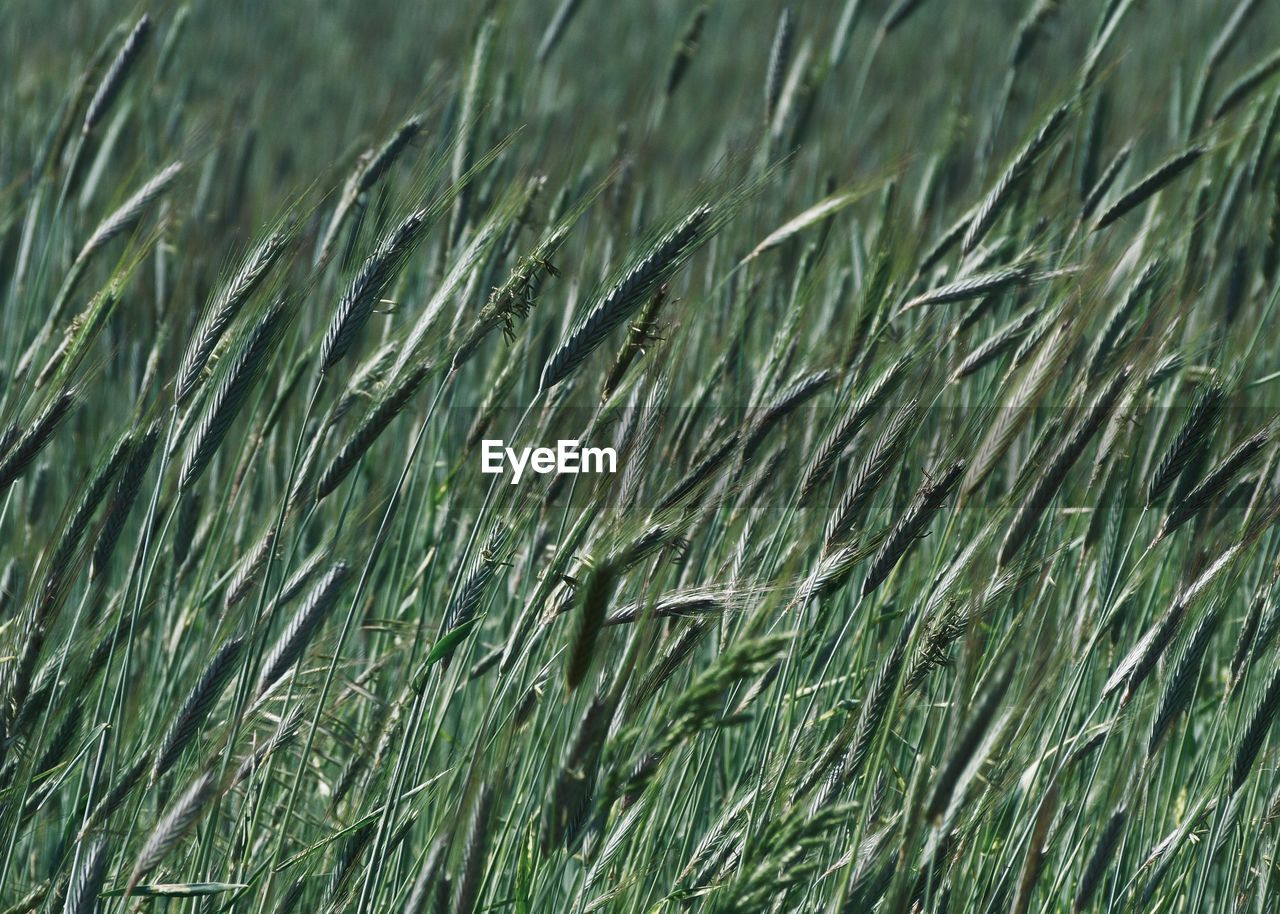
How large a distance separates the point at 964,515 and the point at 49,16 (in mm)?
7918

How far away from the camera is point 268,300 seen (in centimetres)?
106

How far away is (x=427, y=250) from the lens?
10.5 feet

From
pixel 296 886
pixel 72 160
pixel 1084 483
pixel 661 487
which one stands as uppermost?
pixel 72 160

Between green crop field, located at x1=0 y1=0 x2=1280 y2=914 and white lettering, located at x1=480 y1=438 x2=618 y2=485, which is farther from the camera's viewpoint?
white lettering, located at x1=480 y1=438 x2=618 y2=485

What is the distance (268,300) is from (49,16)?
7714mm

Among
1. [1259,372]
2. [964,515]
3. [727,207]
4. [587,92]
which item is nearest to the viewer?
[727,207]

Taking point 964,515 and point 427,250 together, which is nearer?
point 964,515

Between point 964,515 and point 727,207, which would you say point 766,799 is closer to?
point 964,515

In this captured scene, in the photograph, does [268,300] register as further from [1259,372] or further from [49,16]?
[49,16]

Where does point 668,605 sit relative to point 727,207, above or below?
below

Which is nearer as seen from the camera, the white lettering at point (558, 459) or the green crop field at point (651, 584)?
the green crop field at point (651, 584)

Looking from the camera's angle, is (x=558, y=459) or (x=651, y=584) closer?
(x=651, y=584)

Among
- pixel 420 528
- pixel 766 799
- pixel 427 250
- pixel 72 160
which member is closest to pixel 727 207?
pixel 766 799

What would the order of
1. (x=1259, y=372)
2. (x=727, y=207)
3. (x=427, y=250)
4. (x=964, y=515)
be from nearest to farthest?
(x=727, y=207) → (x=964, y=515) → (x=1259, y=372) → (x=427, y=250)
